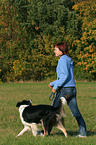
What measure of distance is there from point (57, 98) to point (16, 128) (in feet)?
Answer: 6.37

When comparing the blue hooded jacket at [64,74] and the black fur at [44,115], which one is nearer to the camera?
the black fur at [44,115]

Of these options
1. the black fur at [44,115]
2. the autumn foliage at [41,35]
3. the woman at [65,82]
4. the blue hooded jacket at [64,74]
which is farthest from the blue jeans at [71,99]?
the autumn foliage at [41,35]

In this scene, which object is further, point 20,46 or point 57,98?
point 20,46

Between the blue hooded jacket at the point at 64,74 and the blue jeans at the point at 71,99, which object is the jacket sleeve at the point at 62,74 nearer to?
the blue hooded jacket at the point at 64,74

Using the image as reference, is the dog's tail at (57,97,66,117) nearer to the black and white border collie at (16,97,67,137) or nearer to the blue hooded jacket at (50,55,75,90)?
the black and white border collie at (16,97,67,137)

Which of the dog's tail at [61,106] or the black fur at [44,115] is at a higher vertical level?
the dog's tail at [61,106]

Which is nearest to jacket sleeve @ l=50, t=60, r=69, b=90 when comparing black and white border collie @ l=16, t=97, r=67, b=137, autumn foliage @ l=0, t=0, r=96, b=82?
black and white border collie @ l=16, t=97, r=67, b=137

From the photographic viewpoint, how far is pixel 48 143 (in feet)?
21.2

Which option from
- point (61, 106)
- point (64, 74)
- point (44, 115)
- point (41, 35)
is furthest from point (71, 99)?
point (41, 35)

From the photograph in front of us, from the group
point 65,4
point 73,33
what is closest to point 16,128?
point 73,33

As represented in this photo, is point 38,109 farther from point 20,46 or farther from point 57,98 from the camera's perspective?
point 20,46

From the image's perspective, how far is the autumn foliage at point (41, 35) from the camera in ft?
126

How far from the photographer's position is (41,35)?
131 feet

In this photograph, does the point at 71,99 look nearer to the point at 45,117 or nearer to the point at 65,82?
the point at 65,82
